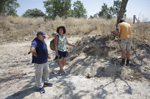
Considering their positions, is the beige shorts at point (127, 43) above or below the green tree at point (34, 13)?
below

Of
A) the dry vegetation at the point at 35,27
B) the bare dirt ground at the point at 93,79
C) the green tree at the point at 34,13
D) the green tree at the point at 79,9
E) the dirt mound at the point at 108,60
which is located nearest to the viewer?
the bare dirt ground at the point at 93,79

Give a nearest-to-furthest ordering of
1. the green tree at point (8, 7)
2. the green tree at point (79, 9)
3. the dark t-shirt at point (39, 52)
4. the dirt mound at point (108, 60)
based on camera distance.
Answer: the dark t-shirt at point (39, 52)
the dirt mound at point (108, 60)
the green tree at point (8, 7)
the green tree at point (79, 9)

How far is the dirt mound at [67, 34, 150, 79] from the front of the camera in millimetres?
3922

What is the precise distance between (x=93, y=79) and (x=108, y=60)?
124cm

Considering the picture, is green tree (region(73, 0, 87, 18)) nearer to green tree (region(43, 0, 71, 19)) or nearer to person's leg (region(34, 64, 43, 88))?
green tree (region(43, 0, 71, 19))

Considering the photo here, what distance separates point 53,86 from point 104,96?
131cm

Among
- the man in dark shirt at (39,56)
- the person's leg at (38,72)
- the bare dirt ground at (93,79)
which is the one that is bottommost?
the bare dirt ground at (93,79)

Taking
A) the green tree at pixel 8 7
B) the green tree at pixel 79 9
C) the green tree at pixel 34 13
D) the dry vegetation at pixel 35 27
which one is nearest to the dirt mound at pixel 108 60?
the dry vegetation at pixel 35 27

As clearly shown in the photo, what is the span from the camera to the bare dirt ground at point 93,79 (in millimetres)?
2896

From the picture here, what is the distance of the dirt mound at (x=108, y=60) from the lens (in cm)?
392

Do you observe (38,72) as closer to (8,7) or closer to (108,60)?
(108,60)

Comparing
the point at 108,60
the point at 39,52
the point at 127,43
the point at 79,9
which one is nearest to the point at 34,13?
the point at 79,9

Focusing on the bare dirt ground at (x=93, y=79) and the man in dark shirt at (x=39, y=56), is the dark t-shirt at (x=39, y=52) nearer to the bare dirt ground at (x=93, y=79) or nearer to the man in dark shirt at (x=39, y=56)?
the man in dark shirt at (x=39, y=56)

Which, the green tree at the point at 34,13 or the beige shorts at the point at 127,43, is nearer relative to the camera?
the beige shorts at the point at 127,43
